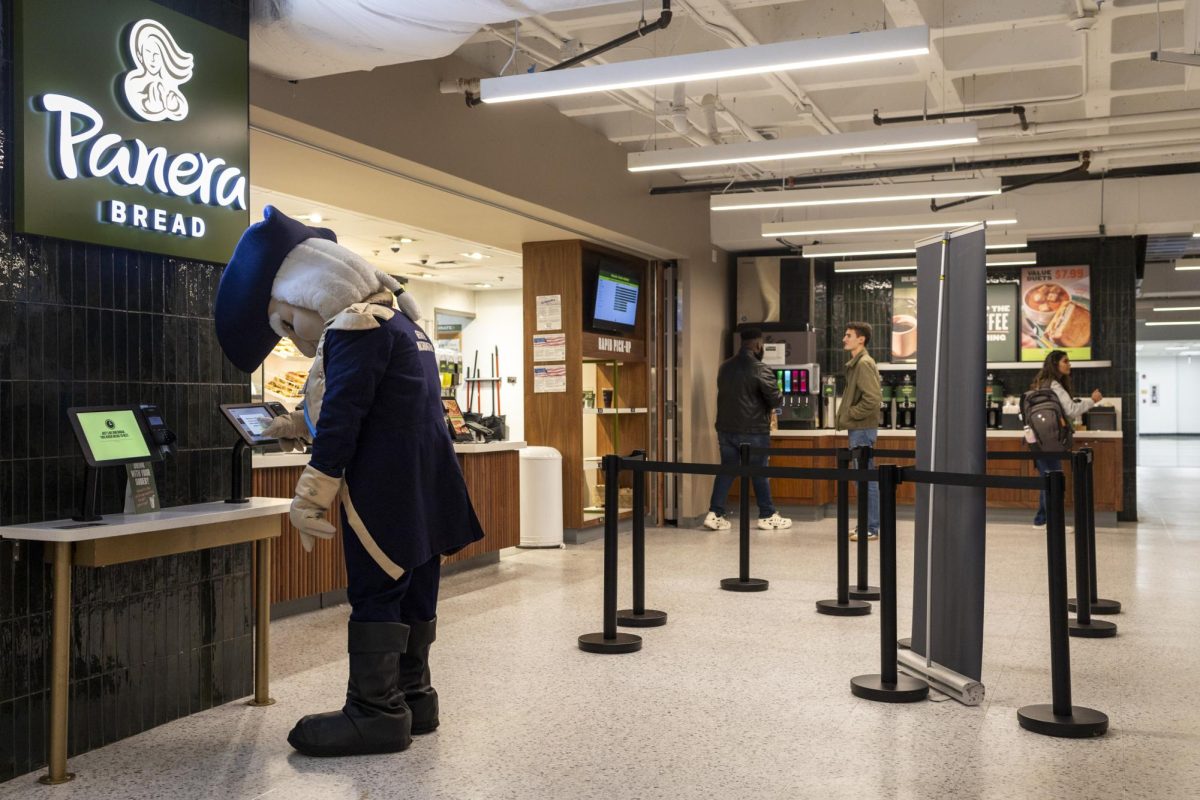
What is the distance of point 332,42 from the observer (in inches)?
169

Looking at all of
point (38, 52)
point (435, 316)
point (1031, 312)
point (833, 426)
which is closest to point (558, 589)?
point (38, 52)

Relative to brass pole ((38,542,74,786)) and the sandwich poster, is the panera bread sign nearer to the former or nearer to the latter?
brass pole ((38,542,74,786))

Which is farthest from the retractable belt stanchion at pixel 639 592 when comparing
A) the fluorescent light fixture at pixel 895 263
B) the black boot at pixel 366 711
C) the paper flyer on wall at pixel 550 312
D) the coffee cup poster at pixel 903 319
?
the coffee cup poster at pixel 903 319

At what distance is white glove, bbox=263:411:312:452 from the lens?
3852mm

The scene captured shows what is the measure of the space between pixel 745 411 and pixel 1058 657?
6.08m

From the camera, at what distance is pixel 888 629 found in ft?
13.6

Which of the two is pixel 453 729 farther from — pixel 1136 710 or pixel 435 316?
pixel 435 316

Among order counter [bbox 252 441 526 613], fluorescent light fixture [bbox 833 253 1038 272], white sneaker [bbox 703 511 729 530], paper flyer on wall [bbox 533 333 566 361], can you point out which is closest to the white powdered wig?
order counter [bbox 252 441 526 613]

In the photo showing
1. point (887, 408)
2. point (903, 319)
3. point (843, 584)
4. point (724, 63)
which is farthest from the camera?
point (903, 319)

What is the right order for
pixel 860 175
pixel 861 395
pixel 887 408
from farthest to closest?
pixel 887 408 → pixel 860 175 → pixel 861 395

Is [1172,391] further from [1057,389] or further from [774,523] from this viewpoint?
[774,523]

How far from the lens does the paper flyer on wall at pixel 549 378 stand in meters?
8.86

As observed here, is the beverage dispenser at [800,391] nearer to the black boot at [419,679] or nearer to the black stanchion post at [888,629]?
the black stanchion post at [888,629]

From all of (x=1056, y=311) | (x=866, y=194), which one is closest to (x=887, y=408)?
(x=1056, y=311)
